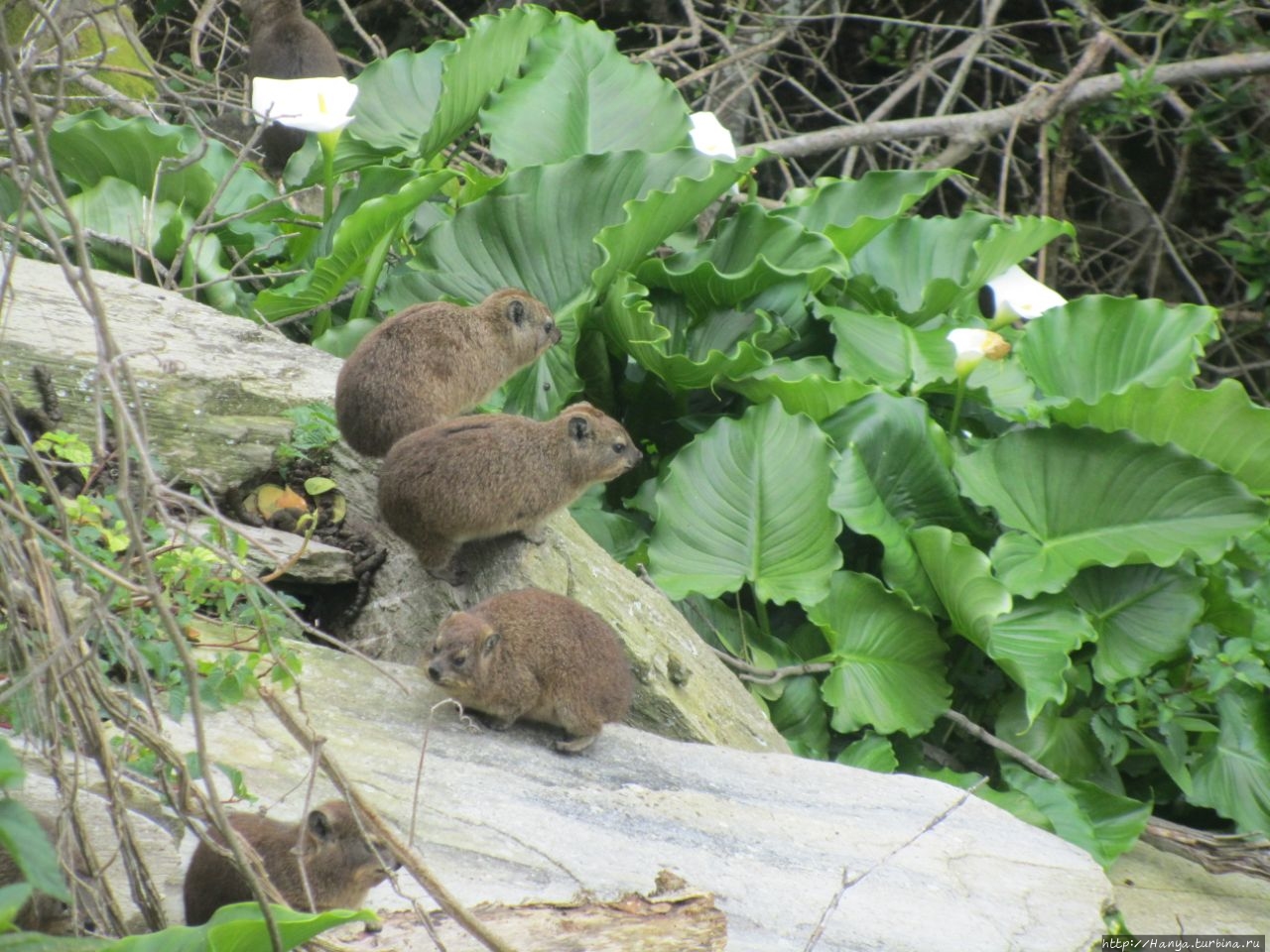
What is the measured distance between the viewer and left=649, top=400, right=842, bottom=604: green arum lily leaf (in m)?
5.42

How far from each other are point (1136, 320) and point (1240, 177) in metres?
4.45

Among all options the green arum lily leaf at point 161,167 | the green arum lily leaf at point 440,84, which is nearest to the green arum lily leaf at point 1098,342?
the green arum lily leaf at point 440,84

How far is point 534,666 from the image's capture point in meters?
3.83

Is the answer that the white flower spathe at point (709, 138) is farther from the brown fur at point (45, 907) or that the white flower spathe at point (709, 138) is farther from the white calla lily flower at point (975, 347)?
the brown fur at point (45, 907)

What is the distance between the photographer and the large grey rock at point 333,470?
14.7ft

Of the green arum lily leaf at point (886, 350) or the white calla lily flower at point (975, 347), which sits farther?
the green arum lily leaf at point (886, 350)

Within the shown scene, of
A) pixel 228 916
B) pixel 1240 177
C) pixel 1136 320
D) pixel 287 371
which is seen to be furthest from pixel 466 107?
pixel 1240 177

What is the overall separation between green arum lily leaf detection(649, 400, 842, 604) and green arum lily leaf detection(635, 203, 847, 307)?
2.31 feet

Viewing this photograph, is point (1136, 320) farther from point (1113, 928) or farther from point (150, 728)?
point (150, 728)

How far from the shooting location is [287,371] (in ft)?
16.8

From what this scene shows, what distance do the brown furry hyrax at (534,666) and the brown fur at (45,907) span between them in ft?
4.15

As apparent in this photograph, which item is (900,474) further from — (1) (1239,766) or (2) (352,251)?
(2) (352,251)

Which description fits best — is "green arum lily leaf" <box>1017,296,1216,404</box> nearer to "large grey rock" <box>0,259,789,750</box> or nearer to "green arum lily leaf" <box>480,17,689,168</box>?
"green arum lily leaf" <box>480,17,689,168</box>

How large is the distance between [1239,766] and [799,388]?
2.25m
